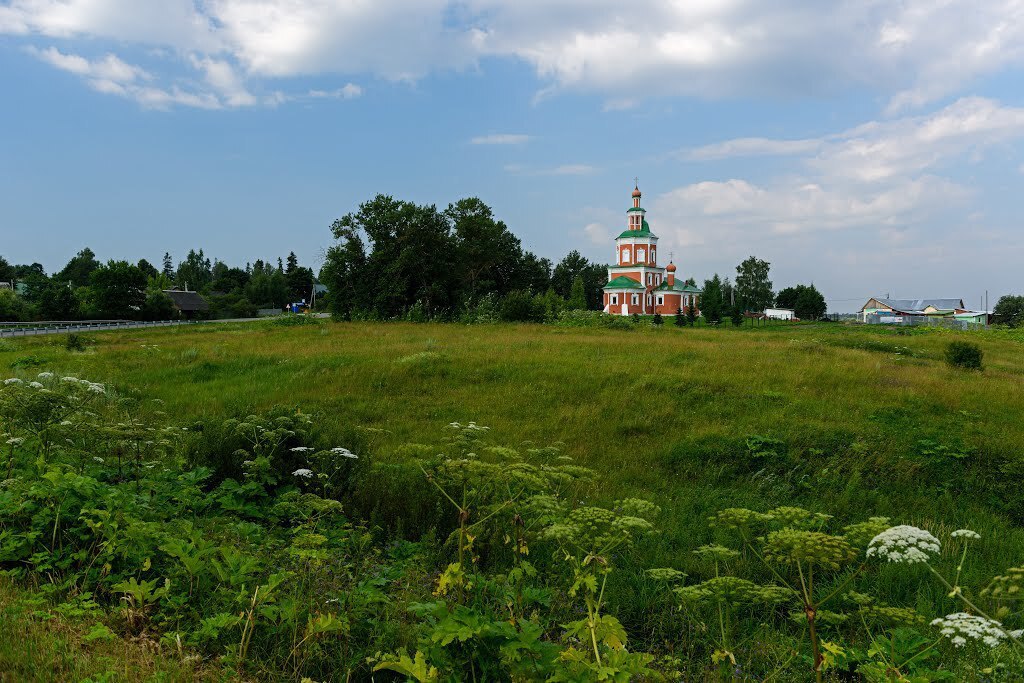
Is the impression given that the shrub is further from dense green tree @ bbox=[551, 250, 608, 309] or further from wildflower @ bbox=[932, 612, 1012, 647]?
dense green tree @ bbox=[551, 250, 608, 309]

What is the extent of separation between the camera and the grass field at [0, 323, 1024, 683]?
6969 mm

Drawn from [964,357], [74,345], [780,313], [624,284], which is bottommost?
[964,357]

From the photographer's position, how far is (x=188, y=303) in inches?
3236

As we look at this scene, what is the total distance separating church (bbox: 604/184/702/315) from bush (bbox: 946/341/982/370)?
216 feet

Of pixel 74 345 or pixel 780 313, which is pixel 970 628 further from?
pixel 780 313

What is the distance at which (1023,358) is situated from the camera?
21.7 metres

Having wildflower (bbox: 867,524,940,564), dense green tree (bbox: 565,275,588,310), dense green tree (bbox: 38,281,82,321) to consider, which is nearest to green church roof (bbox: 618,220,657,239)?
dense green tree (bbox: 565,275,588,310)

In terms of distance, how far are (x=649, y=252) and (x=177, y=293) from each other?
6428cm

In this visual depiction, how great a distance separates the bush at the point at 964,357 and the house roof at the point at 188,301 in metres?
80.7

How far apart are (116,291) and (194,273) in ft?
262

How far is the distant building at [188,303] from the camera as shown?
7762 cm

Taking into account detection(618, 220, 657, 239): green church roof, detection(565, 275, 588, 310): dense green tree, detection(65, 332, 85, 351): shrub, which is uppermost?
detection(618, 220, 657, 239): green church roof

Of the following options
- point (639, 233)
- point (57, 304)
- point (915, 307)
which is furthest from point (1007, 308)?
point (57, 304)

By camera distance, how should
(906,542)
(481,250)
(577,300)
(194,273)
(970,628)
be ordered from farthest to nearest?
(194,273) → (577,300) → (481,250) → (906,542) → (970,628)
